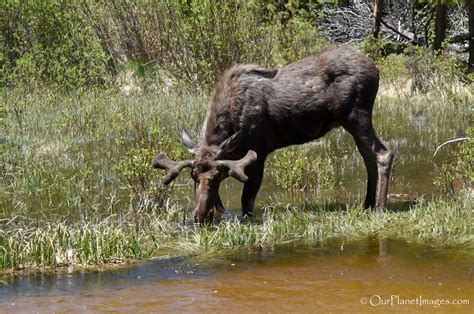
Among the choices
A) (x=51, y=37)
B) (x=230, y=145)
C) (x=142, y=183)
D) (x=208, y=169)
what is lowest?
(x=142, y=183)

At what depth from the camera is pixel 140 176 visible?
11.2 m

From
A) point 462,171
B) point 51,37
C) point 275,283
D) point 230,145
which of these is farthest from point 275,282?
point 51,37

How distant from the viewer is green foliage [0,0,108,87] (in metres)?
21.7

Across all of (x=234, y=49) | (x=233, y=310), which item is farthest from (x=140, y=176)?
(x=234, y=49)

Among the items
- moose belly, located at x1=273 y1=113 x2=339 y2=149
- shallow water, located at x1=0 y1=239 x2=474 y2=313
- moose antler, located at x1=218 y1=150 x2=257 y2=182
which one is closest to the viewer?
shallow water, located at x1=0 y1=239 x2=474 y2=313

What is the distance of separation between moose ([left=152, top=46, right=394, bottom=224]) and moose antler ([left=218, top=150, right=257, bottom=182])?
0.34m

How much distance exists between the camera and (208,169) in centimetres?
1024

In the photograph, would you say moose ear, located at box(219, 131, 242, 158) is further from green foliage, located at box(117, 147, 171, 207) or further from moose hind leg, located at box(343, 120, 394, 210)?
moose hind leg, located at box(343, 120, 394, 210)

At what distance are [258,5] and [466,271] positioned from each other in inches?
474

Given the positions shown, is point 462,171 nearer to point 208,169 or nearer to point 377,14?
point 208,169

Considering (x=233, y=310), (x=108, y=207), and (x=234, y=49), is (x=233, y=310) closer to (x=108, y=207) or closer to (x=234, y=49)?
(x=108, y=207)

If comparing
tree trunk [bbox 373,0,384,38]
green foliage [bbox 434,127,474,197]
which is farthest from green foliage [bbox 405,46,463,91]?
green foliage [bbox 434,127,474,197]

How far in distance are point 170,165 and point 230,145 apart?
2.68 ft

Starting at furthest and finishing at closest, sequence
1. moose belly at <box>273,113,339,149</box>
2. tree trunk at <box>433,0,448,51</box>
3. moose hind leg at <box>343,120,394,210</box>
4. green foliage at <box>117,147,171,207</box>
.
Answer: tree trunk at <box>433,0,448,51</box>
moose belly at <box>273,113,339,149</box>
green foliage at <box>117,147,171,207</box>
moose hind leg at <box>343,120,394,210</box>
